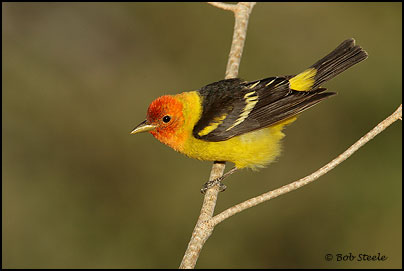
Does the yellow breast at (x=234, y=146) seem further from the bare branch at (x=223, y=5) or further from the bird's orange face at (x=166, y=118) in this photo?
the bare branch at (x=223, y=5)

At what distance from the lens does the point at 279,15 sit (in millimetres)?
9258

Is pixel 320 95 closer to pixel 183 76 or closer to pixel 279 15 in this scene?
pixel 183 76

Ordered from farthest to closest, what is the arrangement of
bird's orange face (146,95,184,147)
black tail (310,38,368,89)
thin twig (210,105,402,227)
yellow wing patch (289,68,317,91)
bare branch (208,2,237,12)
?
bare branch (208,2,237,12) < yellow wing patch (289,68,317,91) < black tail (310,38,368,89) < bird's orange face (146,95,184,147) < thin twig (210,105,402,227)

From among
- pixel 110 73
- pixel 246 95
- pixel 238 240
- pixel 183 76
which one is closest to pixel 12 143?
pixel 110 73

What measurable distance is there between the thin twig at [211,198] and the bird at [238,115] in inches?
10.6

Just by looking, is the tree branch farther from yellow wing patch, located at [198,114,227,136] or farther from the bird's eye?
the bird's eye

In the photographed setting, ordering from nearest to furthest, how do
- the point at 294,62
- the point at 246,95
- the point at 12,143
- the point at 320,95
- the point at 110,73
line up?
the point at 320,95, the point at 246,95, the point at 12,143, the point at 294,62, the point at 110,73

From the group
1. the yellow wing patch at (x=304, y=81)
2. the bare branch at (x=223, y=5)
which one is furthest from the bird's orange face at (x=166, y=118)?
the bare branch at (x=223, y=5)

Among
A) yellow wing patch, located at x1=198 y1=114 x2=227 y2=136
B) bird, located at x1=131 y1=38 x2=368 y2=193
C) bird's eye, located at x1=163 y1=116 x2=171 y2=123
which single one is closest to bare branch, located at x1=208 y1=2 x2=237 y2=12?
bird, located at x1=131 y1=38 x2=368 y2=193

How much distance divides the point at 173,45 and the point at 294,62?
2316 mm

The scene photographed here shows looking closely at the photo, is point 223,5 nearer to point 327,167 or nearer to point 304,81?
point 304,81

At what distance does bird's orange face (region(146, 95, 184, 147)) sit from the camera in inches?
188

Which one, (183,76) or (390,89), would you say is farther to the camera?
(183,76)

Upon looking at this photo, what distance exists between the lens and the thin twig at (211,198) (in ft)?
11.6
